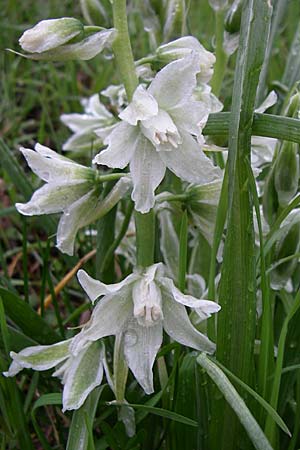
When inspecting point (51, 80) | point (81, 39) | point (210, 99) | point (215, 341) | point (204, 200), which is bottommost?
point (51, 80)

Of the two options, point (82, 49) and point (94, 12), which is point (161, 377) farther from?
point (94, 12)

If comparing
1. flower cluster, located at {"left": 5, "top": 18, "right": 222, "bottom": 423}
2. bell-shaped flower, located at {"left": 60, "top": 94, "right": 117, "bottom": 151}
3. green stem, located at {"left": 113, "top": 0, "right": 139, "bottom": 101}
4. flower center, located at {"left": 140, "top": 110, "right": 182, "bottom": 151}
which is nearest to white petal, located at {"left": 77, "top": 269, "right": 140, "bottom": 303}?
flower cluster, located at {"left": 5, "top": 18, "right": 222, "bottom": 423}

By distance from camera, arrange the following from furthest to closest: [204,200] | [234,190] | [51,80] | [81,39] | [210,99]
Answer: [51,80] < [210,99] < [204,200] < [81,39] < [234,190]

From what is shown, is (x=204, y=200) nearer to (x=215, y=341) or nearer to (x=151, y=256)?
(x=151, y=256)

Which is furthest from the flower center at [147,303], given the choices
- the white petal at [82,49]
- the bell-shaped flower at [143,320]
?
the white petal at [82,49]

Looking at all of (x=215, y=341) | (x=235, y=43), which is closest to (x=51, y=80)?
(x=235, y=43)

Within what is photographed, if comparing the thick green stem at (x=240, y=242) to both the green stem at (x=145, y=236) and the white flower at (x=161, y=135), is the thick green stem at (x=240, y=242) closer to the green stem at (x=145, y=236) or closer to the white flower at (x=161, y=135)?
the white flower at (x=161, y=135)
